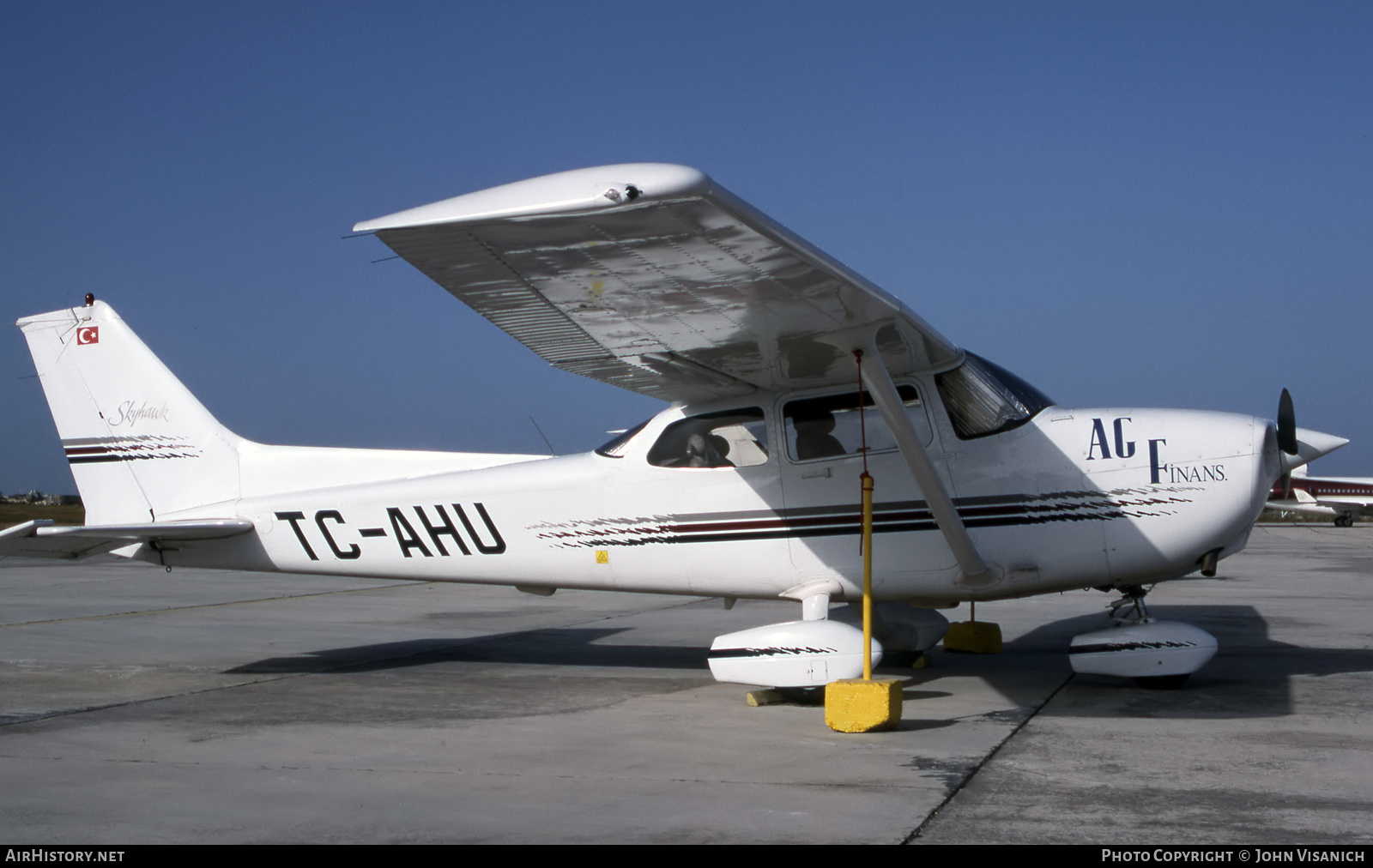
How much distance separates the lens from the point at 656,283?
5.65m

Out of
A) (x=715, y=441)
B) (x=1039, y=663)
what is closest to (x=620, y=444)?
(x=715, y=441)

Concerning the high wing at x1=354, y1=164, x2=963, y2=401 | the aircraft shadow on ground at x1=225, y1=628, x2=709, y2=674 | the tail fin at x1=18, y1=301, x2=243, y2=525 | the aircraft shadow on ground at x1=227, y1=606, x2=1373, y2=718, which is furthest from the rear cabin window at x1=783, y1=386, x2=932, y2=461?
the tail fin at x1=18, y1=301, x2=243, y2=525

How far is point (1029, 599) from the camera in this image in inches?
603

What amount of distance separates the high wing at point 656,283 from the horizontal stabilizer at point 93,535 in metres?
3.16

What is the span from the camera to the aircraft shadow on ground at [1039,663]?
695 cm

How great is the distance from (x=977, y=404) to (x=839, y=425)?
909mm

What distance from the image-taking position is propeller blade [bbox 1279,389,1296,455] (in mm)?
7285

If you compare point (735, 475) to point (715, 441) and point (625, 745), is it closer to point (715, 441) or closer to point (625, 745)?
point (715, 441)

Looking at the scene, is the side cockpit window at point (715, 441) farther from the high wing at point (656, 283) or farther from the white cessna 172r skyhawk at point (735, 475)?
the high wing at point (656, 283)

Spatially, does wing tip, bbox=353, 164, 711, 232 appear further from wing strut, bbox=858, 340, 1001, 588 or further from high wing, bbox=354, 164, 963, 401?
wing strut, bbox=858, 340, 1001, 588

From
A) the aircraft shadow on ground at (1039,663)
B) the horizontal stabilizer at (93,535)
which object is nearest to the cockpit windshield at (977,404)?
the aircraft shadow on ground at (1039,663)
